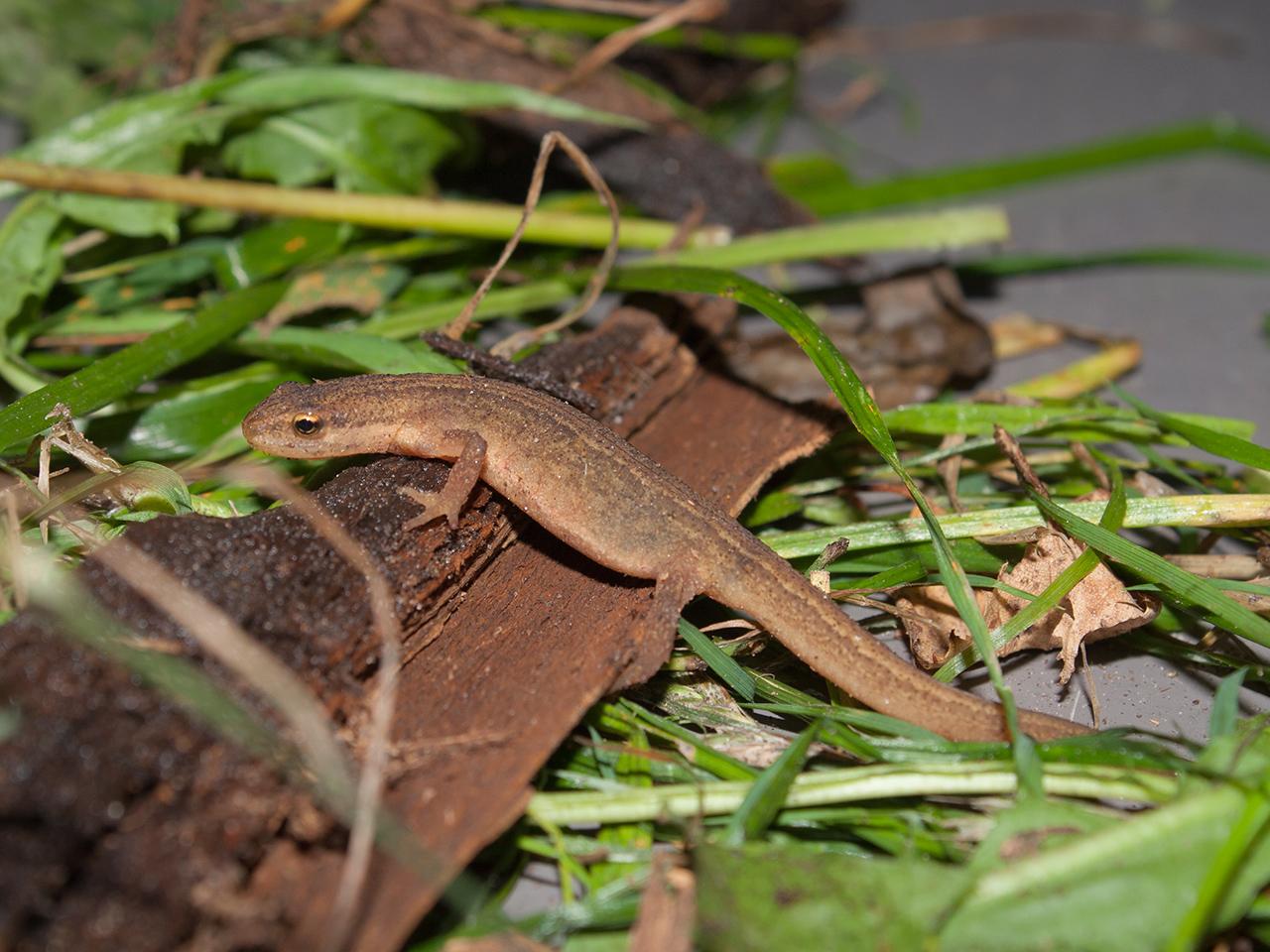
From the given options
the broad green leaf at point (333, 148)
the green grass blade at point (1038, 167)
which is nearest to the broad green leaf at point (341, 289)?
the broad green leaf at point (333, 148)

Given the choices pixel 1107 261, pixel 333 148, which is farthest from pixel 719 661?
pixel 1107 261

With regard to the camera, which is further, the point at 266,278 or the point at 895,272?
the point at 895,272

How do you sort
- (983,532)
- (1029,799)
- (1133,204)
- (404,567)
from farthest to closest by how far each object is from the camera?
(1133,204)
(983,532)
(404,567)
(1029,799)

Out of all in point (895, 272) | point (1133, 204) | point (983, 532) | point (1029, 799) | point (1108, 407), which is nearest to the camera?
point (1029, 799)

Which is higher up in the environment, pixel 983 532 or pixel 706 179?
pixel 706 179

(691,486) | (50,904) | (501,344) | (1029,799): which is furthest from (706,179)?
(50,904)

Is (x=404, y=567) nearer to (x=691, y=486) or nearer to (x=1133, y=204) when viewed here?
(x=691, y=486)

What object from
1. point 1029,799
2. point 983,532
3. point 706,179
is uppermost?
point 706,179
